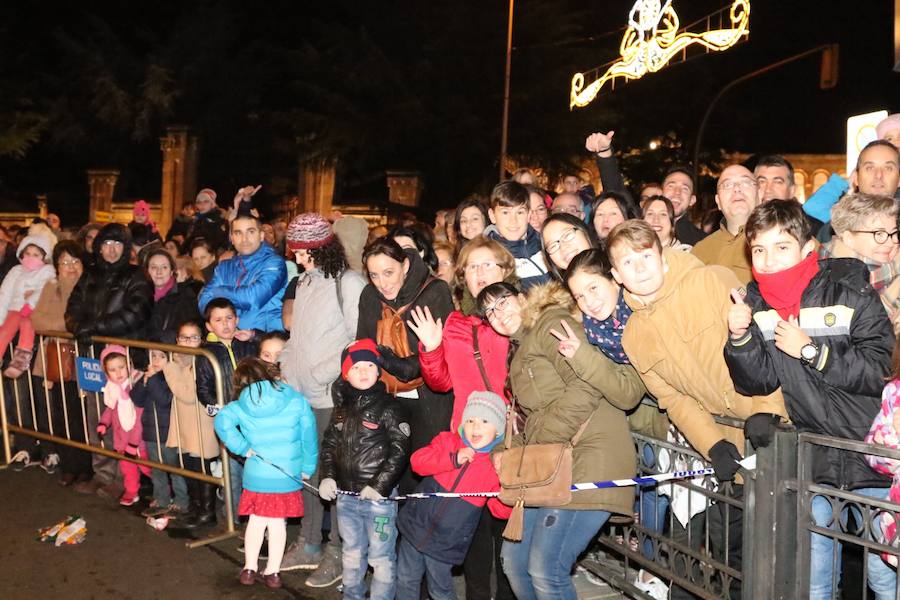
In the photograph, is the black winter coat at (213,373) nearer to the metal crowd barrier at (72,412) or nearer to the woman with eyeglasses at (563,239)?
the metal crowd barrier at (72,412)

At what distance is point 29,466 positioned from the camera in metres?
8.48

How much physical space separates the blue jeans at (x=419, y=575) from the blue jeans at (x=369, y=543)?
10 cm

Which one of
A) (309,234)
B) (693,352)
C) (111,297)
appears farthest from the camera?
(111,297)

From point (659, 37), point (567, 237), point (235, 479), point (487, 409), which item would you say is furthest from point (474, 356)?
point (659, 37)

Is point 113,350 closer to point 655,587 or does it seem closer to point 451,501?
point 451,501

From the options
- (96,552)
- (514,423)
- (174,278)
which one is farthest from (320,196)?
(514,423)

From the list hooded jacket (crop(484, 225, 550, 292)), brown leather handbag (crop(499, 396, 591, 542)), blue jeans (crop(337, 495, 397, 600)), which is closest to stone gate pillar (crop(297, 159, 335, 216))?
hooded jacket (crop(484, 225, 550, 292))

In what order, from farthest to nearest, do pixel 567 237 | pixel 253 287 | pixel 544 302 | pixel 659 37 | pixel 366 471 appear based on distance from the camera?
pixel 659 37
pixel 253 287
pixel 366 471
pixel 567 237
pixel 544 302

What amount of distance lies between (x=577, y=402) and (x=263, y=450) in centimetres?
243

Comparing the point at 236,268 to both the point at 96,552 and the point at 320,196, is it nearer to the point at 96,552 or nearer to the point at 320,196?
the point at 96,552

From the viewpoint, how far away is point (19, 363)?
8.33 metres

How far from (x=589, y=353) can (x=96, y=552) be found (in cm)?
415

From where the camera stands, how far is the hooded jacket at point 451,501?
4691 mm

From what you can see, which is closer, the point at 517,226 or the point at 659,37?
the point at 517,226
